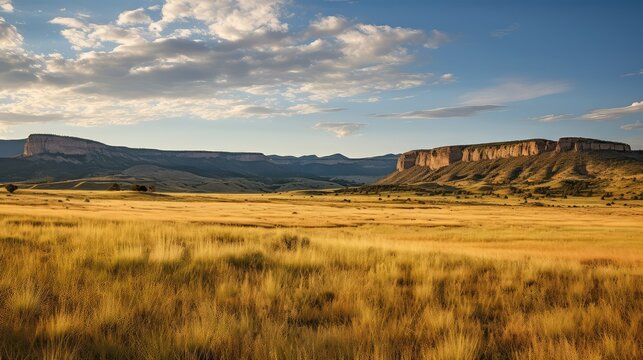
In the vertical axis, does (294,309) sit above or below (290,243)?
above

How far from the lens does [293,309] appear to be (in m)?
6.00

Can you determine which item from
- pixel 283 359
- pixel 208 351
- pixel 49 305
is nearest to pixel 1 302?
pixel 49 305

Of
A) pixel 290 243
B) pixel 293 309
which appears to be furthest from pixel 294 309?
pixel 290 243

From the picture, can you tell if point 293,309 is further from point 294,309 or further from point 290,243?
A: point 290,243

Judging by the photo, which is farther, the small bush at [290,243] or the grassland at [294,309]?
the small bush at [290,243]

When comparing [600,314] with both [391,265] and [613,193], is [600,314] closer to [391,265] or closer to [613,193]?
[391,265]

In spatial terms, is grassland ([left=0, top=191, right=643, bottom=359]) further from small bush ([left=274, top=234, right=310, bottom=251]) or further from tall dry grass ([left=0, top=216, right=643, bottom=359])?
small bush ([left=274, top=234, right=310, bottom=251])

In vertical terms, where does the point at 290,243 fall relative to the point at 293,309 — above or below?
below

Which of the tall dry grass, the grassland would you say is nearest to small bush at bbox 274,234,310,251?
the grassland

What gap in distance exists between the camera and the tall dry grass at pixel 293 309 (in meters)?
4.41

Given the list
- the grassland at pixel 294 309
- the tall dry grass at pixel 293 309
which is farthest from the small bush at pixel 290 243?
the tall dry grass at pixel 293 309

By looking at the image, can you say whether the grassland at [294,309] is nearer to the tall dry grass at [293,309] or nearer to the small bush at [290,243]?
the tall dry grass at [293,309]

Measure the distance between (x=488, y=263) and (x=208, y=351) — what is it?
29.8 feet

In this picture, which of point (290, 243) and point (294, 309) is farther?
point (290, 243)
